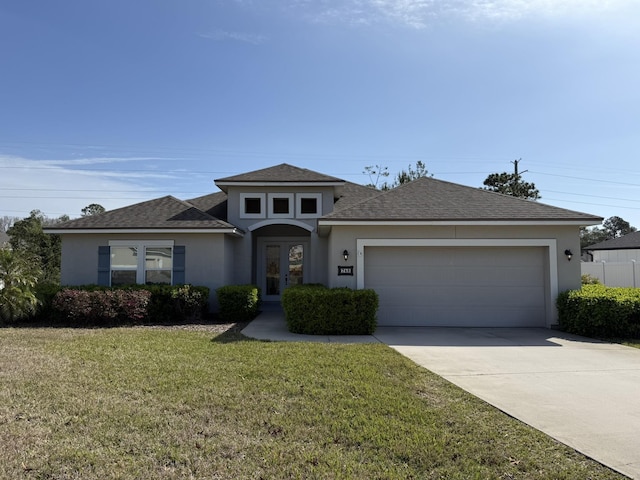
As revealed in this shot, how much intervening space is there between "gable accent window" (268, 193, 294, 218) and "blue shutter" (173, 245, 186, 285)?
12.0ft

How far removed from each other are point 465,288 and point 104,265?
36.2 ft

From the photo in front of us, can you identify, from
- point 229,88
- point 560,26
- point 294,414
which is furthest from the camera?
point 229,88

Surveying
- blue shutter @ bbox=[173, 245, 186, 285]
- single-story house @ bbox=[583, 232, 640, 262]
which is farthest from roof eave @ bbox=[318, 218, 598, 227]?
single-story house @ bbox=[583, 232, 640, 262]

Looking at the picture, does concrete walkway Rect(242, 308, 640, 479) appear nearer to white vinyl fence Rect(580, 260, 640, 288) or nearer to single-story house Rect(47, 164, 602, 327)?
single-story house Rect(47, 164, 602, 327)

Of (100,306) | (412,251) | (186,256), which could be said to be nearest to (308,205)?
(186,256)

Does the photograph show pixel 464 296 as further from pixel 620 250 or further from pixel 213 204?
pixel 620 250

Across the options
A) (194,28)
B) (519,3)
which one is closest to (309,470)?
(519,3)

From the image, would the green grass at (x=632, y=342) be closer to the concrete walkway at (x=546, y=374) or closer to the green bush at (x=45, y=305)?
the concrete walkway at (x=546, y=374)

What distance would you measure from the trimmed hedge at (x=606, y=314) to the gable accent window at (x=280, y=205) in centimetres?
946

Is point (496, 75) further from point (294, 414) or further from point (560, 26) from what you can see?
point (294, 414)

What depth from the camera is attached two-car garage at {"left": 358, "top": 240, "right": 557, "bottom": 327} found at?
37.7 ft

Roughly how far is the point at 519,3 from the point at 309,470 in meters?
9.94

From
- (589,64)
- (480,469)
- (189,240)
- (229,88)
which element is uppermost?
(229,88)

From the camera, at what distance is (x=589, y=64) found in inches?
447
